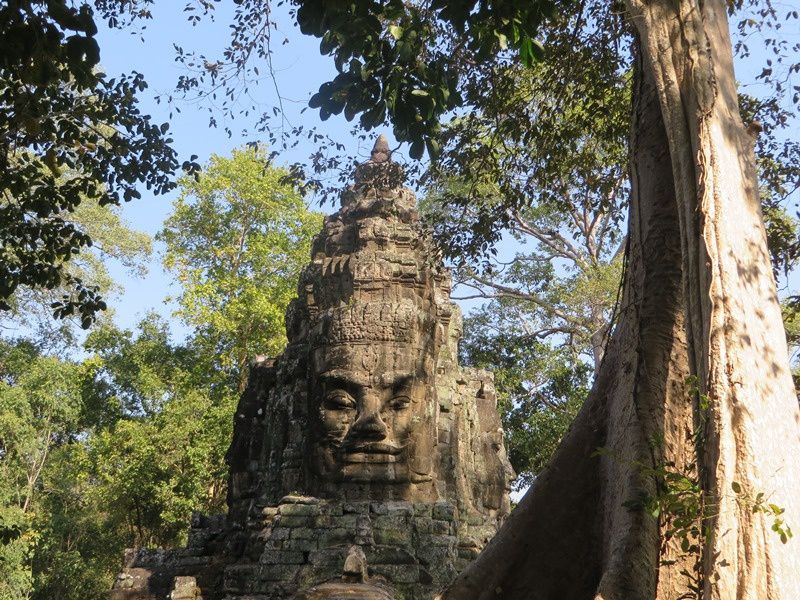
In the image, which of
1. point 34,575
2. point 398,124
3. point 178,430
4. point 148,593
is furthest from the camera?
point 34,575

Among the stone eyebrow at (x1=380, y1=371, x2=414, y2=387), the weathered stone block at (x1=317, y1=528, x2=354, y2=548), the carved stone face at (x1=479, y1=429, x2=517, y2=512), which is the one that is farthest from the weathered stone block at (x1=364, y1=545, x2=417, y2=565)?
the carved stone face at (x1=479, y1=429, x2=517, y2=512)

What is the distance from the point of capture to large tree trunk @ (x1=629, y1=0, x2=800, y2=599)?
3.20 m

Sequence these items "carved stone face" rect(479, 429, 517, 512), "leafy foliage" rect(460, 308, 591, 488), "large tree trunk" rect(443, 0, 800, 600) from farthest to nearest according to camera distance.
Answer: "leafy foliage" rect(460, 308, 591, 488)
"carved stone face" rect(479, 429, 517, 512)
"large tree trunk" rect(443, 0, 800, 600)

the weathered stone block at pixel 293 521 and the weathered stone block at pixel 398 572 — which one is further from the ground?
the weathered stone block at pixel 293 521

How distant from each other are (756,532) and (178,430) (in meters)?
16.8

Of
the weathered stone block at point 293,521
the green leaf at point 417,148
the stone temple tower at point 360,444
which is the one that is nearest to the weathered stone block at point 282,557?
the stone temple tower at point 360,444

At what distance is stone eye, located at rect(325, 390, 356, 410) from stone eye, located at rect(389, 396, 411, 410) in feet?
1.42

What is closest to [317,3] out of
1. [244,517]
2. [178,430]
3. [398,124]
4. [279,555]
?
[398,124]

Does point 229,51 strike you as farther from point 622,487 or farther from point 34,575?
point 34,575

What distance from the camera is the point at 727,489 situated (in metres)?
3.29

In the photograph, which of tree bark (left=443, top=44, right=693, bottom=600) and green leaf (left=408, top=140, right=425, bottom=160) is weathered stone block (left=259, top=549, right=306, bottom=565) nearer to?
tree bark (left=443, top=44, right=693, bottom=600)

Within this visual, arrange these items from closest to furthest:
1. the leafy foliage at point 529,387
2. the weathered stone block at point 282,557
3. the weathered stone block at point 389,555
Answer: the weathered stone block at point 389,555
the weathered stone block at point 282,557
the leafy foliage at point 529,387

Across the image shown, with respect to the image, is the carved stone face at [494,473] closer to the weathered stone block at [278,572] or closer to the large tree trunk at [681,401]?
the weathered stone block at [278,572]

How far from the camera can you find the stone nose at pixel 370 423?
9.97 meters
